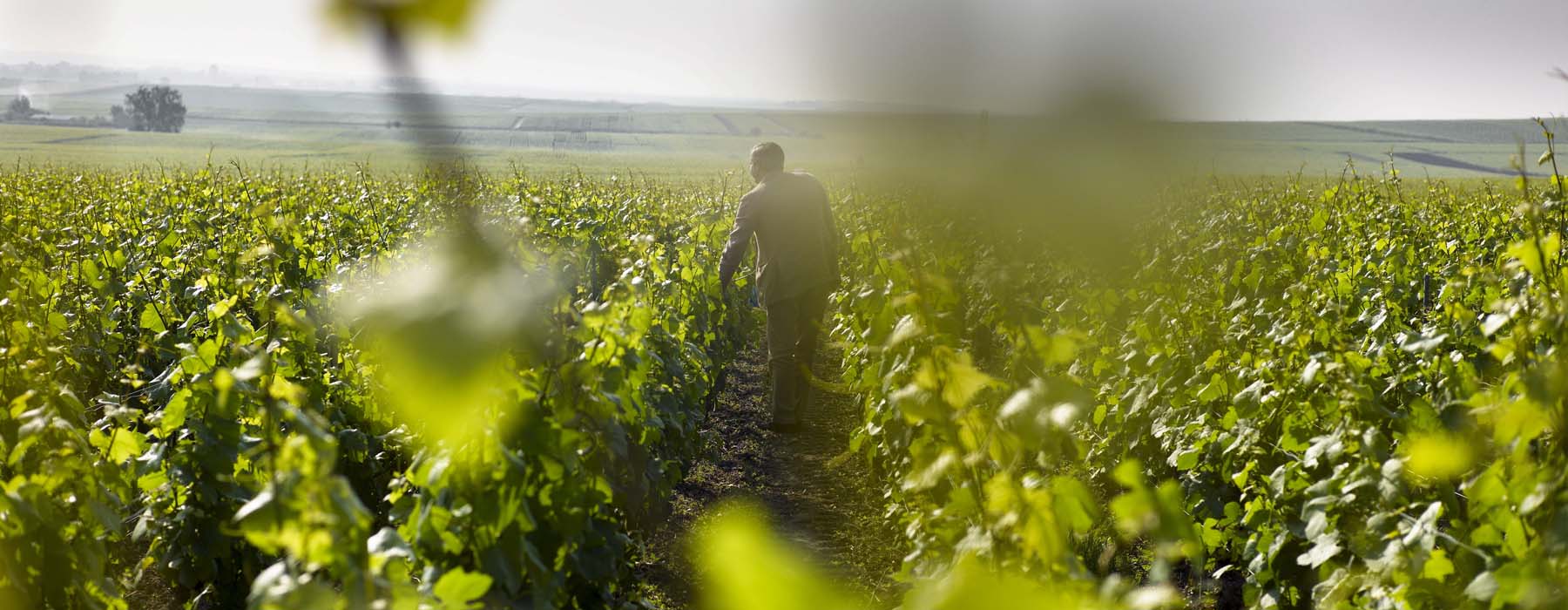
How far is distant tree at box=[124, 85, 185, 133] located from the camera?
105 m

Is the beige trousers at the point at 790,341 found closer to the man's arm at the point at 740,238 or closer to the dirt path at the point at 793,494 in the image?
the dirt path at the point at 793,494

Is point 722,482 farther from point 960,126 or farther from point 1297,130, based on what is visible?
point 1297,130

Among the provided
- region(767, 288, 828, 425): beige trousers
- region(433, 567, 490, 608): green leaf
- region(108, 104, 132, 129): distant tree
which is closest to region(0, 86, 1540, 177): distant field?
region(433, 567, 490, 608): green leaf

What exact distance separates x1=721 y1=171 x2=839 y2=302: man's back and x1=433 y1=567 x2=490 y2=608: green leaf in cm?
484

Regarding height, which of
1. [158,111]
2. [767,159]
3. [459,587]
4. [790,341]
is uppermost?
[767,159]

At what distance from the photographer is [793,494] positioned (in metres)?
5.69

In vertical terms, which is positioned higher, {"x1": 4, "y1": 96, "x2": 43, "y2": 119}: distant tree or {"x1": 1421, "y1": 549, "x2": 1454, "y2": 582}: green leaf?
{"x1": 1421, "y1": 549, "x2": 1454, "y2": 582}: green leaf

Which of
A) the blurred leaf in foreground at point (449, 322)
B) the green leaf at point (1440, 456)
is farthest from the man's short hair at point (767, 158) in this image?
the blurred leaf in foreground at point (449, 322)

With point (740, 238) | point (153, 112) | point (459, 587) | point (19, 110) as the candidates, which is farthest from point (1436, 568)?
point (19, 110)

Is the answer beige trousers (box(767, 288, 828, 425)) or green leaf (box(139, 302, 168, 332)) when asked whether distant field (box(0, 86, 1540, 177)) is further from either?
beige trousers (box(767, 288, 828, 425))

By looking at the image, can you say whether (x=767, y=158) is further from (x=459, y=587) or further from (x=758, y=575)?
(x=758, y=575)

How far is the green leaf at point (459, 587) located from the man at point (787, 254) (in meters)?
4.72

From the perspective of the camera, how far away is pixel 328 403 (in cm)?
434

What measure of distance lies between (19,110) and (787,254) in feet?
457
